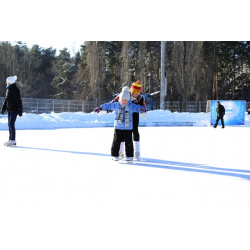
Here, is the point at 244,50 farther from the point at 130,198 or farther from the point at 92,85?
the point at 130,198

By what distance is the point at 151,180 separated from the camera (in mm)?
4598

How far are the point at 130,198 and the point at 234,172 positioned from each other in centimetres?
222

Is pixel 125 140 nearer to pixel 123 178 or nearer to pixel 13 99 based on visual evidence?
pixel 123 178

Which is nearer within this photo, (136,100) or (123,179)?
(123,179)

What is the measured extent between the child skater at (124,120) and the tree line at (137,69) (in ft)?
76.3

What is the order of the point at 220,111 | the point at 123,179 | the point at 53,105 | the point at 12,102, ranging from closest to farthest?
the point at 123,179, the point at 12,102, the point at 220,111, the point at 53,105

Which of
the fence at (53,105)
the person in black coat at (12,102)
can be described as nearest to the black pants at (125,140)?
the person in black coat at (12,102)

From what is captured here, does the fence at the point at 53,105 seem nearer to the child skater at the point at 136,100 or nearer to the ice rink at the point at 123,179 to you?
the ice rink at the point at 123,179

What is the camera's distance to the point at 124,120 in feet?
20.3

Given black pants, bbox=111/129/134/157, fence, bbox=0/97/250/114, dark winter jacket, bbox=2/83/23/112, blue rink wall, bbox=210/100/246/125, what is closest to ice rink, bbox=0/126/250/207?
black pants, bbox=111/129/134/157

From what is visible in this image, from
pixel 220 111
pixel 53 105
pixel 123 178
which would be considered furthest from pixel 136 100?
pixel 53 105

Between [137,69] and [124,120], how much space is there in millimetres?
30974

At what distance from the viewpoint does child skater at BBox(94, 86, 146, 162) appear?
6.16 meters
